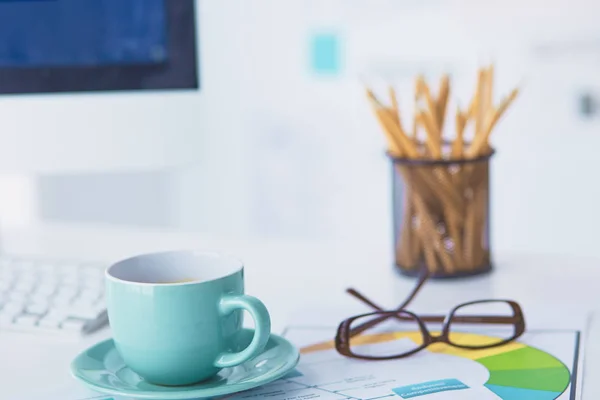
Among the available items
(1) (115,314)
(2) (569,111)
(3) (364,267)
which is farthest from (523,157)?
(1) (115,314)

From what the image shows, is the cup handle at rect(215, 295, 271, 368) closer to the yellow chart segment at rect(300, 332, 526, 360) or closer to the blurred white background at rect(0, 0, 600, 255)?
the yellow chart segment at rect(300, 332, 526, 360)

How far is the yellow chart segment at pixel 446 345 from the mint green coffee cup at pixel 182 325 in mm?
103

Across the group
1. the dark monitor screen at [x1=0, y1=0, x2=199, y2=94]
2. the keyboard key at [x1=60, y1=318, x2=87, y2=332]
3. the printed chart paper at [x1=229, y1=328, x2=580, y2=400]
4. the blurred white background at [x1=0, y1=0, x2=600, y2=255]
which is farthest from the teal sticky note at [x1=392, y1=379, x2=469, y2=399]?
the blurred white background at [x1=0, y1=0, x2=600, y2=255]

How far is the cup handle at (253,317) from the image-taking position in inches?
18.2

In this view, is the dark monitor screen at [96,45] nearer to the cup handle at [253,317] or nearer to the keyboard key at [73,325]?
the keyboard key at [73,325]

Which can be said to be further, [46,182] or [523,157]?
[46,182]

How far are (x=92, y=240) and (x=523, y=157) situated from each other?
110cm

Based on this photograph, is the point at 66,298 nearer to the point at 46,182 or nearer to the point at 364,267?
the point at 364,267

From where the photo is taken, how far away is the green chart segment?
48cm

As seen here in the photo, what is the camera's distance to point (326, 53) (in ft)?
6.93

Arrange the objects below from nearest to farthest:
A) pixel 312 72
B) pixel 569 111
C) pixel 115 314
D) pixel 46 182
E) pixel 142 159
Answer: pixel 115 314, pixel 142 159, pixel 569 111, pixel 46 182, pixel 312 72

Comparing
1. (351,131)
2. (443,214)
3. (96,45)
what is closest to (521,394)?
(443,214)

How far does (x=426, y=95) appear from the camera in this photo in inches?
29.1

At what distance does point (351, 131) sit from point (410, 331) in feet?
4.97
